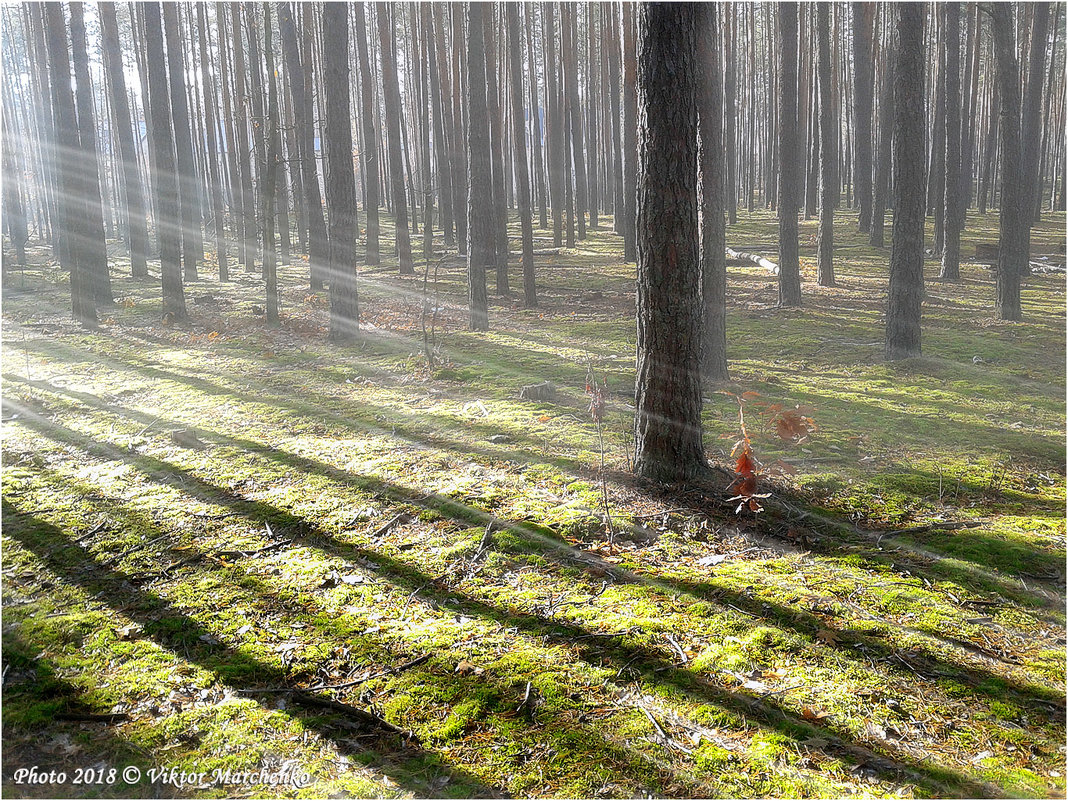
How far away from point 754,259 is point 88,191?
13462mm

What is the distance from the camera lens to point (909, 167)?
292 inches

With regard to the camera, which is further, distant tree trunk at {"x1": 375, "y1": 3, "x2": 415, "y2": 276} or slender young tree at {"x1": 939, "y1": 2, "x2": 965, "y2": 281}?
distant tree trunk at {"x1": 375, "y1": 3, "x2": 415, "y2": 276}

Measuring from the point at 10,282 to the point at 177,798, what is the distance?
20.1 meters

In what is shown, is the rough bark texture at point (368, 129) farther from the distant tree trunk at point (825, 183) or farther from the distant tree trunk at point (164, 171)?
the distant tree trunk at point (825, 183)

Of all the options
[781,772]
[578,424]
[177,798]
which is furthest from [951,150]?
[177,798]

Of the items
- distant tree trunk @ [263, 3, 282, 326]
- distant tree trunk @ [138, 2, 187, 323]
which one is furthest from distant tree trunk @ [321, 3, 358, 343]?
distant tree trunk @ [138, 2, 187, 323]

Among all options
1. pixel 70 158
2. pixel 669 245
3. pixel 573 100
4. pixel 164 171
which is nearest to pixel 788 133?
pixel 669 245

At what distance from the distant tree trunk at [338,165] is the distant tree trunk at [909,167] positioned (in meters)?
6.75

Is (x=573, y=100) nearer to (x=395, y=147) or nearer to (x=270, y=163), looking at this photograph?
(x=395, y=147)

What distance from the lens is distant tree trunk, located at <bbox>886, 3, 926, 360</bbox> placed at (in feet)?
24.1

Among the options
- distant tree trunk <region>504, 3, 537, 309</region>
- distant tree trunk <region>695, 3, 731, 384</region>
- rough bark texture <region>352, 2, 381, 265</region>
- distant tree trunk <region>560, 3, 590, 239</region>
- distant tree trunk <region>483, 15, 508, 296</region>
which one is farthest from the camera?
distant tree trunk <region>560, 3, 590, 239</region>

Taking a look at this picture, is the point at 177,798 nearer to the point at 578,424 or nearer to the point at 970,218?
the point at 578,424

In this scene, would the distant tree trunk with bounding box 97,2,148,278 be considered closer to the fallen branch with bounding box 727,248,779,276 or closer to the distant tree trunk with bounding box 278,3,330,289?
the distant tree trunk with bounding box 278,3,330,289

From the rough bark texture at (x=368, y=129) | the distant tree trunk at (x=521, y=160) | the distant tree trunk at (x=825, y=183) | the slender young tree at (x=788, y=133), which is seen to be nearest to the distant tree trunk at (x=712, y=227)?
the slender young tree at (x=788, y=133)
